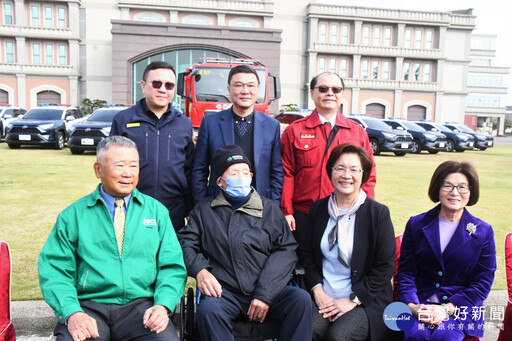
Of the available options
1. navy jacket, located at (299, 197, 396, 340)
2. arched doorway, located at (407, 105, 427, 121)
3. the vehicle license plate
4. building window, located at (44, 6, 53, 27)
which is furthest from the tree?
navy jacket, located at (299, 197, 396, 340)

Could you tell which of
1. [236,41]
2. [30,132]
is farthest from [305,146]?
[236,41]

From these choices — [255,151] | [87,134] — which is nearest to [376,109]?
[87,134]

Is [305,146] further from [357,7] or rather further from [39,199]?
[357,7]

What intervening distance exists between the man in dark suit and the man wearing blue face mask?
507 mm

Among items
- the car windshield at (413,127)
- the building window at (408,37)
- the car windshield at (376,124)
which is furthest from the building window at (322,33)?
the car windshield at (376,124)

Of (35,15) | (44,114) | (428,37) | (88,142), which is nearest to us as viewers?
(88,142)

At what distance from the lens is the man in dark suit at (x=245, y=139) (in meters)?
3.67

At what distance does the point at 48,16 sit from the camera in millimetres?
36031

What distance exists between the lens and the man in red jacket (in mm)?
3660

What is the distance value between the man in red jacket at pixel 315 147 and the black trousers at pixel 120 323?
149 cm

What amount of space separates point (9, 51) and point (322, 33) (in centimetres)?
2802

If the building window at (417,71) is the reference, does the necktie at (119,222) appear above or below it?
below

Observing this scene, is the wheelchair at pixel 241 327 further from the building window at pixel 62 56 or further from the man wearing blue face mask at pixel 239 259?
the building window at pixel 62 56

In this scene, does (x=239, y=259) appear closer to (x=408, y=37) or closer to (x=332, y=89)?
(x=332, y=89)
